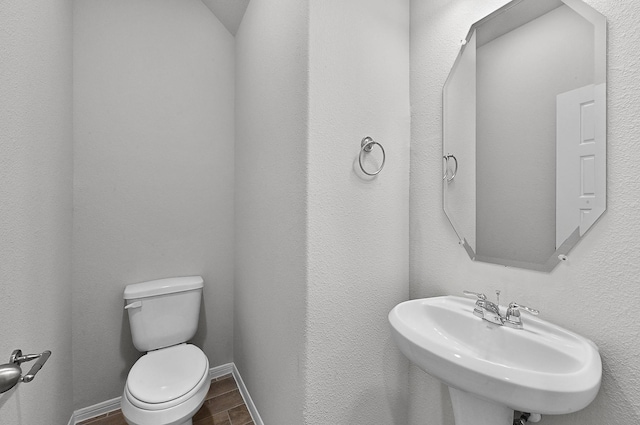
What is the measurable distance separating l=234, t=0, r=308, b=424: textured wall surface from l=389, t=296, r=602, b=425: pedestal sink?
450 mm

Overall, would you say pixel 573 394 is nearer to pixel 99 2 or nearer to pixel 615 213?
pixel 615 213

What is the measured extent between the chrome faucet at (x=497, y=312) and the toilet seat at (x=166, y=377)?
128 centimetres

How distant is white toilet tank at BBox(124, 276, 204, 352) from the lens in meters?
1.57

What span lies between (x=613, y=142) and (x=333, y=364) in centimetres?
113

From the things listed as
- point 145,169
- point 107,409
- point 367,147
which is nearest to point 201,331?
point 107,409

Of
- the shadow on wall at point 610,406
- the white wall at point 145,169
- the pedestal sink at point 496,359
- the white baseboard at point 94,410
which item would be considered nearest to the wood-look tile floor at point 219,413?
the white baseboard at point 94,410

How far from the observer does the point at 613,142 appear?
736mm

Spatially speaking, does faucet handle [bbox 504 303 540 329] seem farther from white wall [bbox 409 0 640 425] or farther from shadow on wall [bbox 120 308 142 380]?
shadow on wall [bbox 120 308 142 380]

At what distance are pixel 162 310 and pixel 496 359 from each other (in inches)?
66.9

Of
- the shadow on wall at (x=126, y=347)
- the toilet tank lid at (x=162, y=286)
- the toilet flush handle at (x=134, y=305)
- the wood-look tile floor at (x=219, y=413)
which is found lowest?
the wood-look tile floor at (x=219, y=413)

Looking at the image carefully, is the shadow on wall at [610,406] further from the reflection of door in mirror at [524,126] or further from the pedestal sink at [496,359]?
the reflection of door in mirror at [524,126]

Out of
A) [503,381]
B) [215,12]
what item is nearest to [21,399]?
[503,381]

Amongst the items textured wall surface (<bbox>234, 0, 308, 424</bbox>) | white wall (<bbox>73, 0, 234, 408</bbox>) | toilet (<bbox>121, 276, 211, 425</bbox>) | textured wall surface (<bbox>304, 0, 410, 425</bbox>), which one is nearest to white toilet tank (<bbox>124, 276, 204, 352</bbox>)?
toilet (<bbox>121, 276, 211, 425</bbox>)

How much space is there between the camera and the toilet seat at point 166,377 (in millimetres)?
1176
